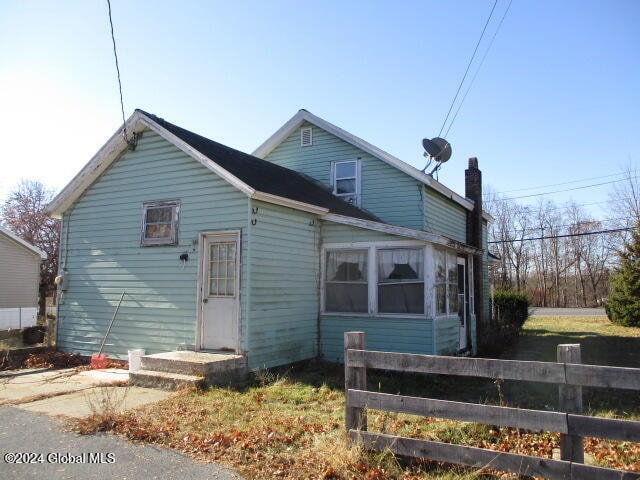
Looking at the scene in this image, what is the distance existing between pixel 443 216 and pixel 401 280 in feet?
15.9

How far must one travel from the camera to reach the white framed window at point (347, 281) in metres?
11.0

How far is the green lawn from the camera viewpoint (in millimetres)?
4672

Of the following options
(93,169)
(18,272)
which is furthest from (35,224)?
(93,169)

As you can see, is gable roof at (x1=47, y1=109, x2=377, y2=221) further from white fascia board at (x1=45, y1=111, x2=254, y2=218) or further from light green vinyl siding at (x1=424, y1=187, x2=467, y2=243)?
light green vinyl siding at (x1=424, y1=187, x2=467, y2=243)

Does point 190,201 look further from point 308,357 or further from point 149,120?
point 308,357

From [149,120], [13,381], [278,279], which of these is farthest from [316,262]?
[13,381]

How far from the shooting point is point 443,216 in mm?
14773

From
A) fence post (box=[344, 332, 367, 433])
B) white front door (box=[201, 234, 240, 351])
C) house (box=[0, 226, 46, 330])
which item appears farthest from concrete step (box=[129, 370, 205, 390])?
house (box=[0, 226, 46, 330])

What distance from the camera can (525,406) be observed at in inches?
288

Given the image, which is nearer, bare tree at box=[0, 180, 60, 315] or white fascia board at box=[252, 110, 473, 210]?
white fascia board at box=[252, 110, 473, 210]

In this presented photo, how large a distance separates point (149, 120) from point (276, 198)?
3401 mm

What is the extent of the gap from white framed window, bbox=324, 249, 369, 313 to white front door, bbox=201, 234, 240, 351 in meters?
2.64

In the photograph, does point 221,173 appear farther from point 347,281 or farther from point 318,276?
point 347,281

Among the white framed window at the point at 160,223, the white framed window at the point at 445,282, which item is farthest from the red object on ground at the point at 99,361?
the white framed window at the point at 445,282
